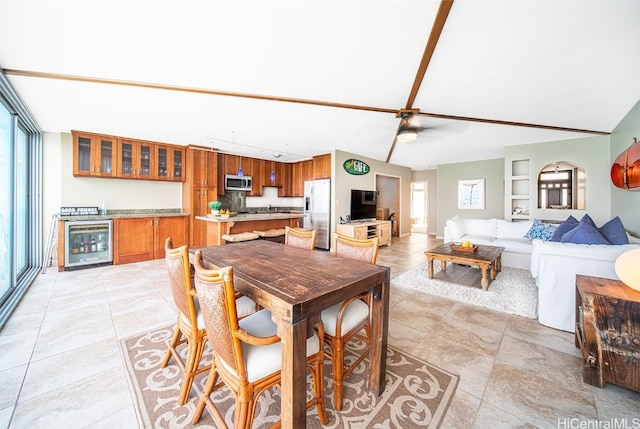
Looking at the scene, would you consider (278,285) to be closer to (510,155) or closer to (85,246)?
(85,246)

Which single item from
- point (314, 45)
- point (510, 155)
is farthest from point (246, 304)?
point (510, 155)

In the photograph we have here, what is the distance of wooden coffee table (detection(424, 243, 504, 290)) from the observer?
3170 mm

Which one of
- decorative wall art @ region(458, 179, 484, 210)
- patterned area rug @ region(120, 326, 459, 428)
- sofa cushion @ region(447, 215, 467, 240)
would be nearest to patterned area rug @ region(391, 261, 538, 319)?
sofa cushion @ region(447, 215, 467, 240)

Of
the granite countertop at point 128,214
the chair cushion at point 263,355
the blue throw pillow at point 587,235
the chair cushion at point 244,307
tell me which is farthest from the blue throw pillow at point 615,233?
the granite countertop at point 128,214

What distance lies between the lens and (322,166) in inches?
235

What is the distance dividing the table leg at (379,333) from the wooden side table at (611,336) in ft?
4.53

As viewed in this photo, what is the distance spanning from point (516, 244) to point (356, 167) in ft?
12.0

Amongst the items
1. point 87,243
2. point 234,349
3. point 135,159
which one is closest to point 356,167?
point 135,159

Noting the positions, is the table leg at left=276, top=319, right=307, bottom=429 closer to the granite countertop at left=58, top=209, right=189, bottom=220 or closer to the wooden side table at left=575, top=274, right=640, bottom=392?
the wooden side table at left=575, top=274, right=640, bottom=392

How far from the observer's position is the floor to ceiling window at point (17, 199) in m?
2.80

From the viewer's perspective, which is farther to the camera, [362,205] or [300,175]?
[300,175]

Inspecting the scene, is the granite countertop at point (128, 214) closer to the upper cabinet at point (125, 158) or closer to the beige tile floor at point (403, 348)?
the upper cabinet at point (125, 158)

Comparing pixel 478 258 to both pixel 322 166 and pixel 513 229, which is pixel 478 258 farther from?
pixel 322 166

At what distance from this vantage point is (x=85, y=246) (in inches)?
163
